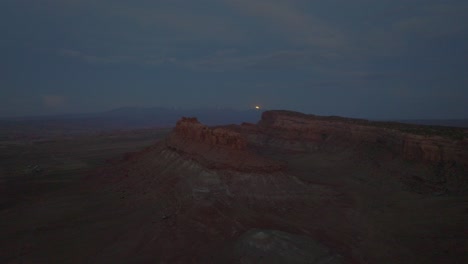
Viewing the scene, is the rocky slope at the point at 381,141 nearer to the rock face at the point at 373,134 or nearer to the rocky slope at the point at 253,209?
the rock face at the point at 373,134

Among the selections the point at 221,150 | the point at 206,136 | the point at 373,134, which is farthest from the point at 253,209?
the point at 373,134

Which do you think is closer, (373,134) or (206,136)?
(206,136)

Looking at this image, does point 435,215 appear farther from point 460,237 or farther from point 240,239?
point 240,239

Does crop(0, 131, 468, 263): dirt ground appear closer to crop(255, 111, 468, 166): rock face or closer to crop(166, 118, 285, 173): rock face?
crop(166, 118, 285, 173): rock face

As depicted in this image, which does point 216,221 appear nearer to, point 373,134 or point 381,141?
point 381,141

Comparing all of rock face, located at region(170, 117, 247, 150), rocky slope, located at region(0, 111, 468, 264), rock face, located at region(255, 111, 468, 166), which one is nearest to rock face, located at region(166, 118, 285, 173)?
rock face, located at region(170, 117, 247, 150)

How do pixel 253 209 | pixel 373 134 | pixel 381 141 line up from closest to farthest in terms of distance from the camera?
pixel 253 209 < pixel 381 141 < pixel 373 134

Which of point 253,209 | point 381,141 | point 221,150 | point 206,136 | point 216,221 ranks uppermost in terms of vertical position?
point 206,136

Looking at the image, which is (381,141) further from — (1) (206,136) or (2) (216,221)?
(2) (216,221)

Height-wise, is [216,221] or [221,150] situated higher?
[221,150]

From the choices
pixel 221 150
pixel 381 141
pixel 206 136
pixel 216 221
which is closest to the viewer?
A: pixel 216 221
